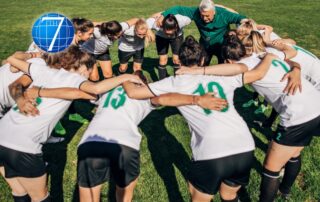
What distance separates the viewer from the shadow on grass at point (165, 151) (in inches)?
247

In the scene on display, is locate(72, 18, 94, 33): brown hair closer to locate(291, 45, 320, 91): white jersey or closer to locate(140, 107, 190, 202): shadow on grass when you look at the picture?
locate(140, 107, 190, 202): shadow on grass

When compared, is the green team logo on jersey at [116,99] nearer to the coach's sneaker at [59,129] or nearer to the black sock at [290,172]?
the black sock at [290,172]

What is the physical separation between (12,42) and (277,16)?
16049 millimetres

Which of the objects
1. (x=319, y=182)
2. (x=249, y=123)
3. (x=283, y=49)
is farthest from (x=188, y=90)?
(x=249, y=123)

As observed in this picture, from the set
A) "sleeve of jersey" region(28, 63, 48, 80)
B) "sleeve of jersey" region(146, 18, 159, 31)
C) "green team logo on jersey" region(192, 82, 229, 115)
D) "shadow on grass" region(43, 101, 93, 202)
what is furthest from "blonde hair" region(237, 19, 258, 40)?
"shadow on grass" region(43, 101, 93, 202)

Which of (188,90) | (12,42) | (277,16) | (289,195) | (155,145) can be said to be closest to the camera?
(188,90)

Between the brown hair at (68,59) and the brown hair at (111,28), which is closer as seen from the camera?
the brown hair at (68,59)

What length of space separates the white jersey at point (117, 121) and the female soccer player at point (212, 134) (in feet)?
0.51

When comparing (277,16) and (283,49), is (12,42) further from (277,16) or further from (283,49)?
(277,16)

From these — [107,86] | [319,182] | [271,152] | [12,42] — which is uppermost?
[107,86]

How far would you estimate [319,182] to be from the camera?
20.0 feet

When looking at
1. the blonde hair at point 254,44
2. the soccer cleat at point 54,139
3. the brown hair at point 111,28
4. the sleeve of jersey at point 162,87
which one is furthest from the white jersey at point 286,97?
the soccer cleat at point 54,139

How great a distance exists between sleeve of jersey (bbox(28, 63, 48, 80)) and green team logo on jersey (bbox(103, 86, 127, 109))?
1.00 m

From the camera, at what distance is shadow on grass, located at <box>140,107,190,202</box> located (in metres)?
6.28
